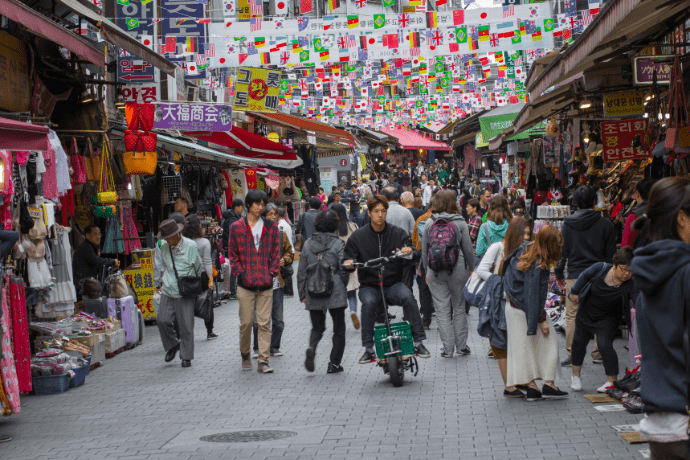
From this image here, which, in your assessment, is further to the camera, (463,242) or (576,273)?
(463,242)

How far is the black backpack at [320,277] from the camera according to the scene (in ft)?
29.7

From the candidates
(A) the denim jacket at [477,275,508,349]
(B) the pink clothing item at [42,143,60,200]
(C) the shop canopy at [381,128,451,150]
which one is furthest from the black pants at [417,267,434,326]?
(C) the shop canopy at [381,128,451,150]

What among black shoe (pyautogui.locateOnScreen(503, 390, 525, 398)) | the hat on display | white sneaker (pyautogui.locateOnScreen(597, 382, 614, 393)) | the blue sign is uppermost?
the blue sign

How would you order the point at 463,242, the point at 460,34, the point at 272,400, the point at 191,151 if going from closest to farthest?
the point at 272,400, the point at 463,242, the point at 191,151, the point at 460,34

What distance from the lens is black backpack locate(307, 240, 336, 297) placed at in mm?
9055

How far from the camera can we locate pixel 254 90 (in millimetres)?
20266

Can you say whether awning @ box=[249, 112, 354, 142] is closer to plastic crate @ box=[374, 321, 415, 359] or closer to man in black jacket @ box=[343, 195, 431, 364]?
man in black jacket @ box=[343, 195, 431, 364]

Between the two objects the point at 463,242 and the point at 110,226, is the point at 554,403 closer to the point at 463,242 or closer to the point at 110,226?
the point at 463,242

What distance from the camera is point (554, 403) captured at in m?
7.61

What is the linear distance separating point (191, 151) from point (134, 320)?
13.4 ft

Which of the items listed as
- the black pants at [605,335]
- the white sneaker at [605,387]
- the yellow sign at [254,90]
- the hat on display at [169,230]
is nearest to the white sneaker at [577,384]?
the white sneaker at [605,387]

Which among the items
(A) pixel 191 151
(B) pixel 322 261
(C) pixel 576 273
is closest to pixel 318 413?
(B) pixel 322 261

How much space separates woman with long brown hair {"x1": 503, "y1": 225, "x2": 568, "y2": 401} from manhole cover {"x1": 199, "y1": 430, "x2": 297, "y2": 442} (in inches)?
83.5

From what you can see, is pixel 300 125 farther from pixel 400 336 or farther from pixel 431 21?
pixel 400 336
